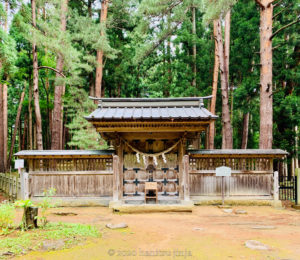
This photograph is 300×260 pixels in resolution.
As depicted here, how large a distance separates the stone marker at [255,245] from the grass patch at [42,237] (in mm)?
3429

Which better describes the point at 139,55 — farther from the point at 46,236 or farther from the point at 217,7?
the point at 46,236

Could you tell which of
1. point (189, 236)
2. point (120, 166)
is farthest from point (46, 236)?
point (120, 166)

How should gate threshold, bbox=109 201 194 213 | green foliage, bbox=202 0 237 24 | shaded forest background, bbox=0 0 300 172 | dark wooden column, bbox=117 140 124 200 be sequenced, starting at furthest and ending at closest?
1. shaded forest background, bbox=0 0 300 172
2. green foliage, bbox=202 0 237 24
3. dark wooden column, bbox=117 140 124 200
4. gate threshold, bbox=109 201 194 213

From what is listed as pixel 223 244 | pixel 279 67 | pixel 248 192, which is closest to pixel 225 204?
pixel 248 192

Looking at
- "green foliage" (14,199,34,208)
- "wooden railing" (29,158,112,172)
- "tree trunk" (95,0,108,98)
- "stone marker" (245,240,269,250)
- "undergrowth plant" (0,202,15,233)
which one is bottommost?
"stone marker" (245,240,269,250)

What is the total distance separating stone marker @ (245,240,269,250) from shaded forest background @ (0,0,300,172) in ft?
28.7

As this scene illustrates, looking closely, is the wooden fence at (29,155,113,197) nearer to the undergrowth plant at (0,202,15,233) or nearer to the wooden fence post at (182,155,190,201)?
the wooden fence post at (182,155,190,201)

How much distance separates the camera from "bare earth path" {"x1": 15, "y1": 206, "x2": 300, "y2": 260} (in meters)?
4.51

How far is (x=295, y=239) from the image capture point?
17.9 ft

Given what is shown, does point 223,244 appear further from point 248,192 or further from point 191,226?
point 248,192

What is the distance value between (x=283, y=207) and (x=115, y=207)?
6702mm

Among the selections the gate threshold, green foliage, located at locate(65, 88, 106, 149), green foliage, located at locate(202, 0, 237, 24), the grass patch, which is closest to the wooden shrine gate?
the gate threshold

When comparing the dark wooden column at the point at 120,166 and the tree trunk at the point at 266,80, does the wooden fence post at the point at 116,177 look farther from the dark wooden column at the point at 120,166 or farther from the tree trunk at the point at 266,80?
the tree trunk at the point at 266,80

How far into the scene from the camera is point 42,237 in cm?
522
